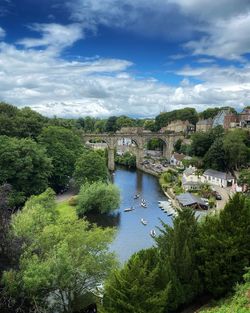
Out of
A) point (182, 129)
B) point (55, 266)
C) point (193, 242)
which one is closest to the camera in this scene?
point (55, 266)

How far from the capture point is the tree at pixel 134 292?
15.9 meters

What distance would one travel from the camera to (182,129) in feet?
379

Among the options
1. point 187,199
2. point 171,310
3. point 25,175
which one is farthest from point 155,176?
point 171,310

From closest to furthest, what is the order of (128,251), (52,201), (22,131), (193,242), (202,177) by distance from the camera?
(193,242) < (128,251) < (52,201) < (22,131) < (202,177)

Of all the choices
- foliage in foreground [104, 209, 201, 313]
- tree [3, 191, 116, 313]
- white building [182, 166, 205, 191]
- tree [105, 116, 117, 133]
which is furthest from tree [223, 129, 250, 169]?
tree [105, 116, 117, 133]

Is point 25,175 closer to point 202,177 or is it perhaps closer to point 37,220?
point 37,220

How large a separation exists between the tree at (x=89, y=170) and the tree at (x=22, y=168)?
18.5 ft

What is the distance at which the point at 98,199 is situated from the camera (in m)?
44.2

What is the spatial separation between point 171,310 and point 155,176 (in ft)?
190

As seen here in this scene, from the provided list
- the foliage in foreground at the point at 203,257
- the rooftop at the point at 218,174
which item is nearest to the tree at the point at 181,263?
the foliage in foreground at the point at 203,257

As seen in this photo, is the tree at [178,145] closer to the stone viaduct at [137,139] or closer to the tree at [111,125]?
the stone viaduct at [137,139]

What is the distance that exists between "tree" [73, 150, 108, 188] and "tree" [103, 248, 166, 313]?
3454 centimetres

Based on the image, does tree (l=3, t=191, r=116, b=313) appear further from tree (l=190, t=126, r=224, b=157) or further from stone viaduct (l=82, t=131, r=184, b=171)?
stone viaduct (l=82, t=131, r=184, b=171)

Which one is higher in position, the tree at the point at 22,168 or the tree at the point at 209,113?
the tree at the point at 209,113
